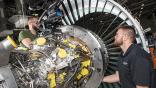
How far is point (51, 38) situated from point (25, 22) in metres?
2.18

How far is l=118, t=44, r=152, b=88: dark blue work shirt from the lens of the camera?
3.64 m

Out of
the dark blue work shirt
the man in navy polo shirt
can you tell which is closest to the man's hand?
the man in navy polo shirt

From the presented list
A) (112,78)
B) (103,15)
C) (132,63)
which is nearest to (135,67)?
(132,63)

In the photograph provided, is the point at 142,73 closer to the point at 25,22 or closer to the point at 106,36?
the point at 106,36

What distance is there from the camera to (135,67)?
146 inches

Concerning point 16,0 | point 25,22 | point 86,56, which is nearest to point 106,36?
point 86,56

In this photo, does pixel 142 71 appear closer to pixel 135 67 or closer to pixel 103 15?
pixel 135 67

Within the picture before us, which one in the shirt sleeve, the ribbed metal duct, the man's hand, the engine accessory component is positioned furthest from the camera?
the ribbed metal duct

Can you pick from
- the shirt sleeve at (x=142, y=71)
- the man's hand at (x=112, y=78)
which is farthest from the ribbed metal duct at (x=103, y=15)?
the shirt sleeve at (x=142, y=71)

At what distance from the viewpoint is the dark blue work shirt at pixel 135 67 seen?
11.9 ft

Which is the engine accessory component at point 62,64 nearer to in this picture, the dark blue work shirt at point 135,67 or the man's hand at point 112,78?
the man's hand at point 112,78

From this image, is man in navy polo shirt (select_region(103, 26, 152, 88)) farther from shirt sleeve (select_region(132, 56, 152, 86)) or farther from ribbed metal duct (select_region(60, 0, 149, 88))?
ribbed metal duct (select_region(60, 0, 149, 88))

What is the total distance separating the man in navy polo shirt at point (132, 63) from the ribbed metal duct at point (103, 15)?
70 cm

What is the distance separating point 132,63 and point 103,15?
1368 millimetres
